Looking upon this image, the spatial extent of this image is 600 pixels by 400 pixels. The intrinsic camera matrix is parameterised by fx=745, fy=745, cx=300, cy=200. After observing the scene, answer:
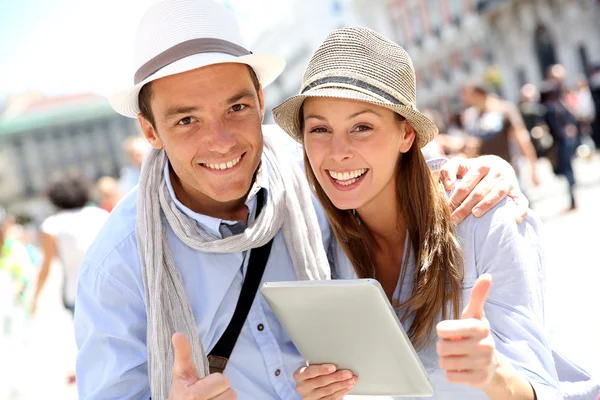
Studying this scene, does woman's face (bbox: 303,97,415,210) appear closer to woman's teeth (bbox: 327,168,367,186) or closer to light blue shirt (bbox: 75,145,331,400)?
woman's teeth (bbox: 327,168,367,186)

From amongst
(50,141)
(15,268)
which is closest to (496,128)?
(15,268)

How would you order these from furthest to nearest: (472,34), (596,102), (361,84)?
(472,34)
(596,102)
(361,84)

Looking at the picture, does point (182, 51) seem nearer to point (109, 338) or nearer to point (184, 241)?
point (184, 241)

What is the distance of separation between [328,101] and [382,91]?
0.55 feet

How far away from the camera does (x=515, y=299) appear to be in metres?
1.97

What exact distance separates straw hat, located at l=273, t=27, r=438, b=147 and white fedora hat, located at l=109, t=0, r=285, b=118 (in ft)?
0.93

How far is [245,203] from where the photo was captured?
2521 mm

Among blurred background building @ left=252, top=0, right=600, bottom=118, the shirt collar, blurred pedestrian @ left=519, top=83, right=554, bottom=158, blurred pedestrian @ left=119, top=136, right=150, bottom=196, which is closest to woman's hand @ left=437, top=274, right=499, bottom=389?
the shirt collar

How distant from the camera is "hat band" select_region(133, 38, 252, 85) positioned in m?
2.35

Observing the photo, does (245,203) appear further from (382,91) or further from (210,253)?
(382,91)

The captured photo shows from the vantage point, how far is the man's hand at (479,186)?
6.91 feet

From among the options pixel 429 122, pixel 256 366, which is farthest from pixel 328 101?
pixel 256 366

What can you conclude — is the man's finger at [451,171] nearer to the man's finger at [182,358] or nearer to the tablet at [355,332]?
the tablet at [355,332]

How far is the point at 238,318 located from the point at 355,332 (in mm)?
510
